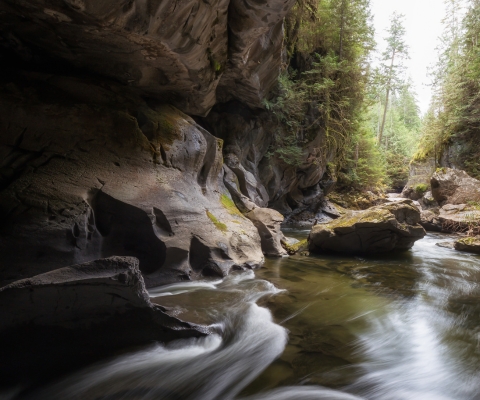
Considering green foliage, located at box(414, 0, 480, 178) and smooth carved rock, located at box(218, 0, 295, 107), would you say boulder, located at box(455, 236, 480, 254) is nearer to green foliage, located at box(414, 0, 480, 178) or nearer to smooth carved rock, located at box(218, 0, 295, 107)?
smooth carved rock, located at box(218, 0, 295, 107)

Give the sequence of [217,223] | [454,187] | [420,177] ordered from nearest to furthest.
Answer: [217,223] → [454,187] → [420,177]

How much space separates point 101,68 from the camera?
5.95 m

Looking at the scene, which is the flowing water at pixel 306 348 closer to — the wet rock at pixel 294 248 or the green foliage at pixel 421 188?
the wet rock at pixel 294 248

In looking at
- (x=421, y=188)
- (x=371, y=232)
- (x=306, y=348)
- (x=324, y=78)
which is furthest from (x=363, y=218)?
(x=421, y=188)

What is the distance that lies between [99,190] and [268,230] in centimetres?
475

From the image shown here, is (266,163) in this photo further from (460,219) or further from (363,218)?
(460,219)

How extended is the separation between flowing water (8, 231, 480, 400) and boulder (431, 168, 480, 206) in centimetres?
1123

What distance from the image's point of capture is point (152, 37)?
15.8ft

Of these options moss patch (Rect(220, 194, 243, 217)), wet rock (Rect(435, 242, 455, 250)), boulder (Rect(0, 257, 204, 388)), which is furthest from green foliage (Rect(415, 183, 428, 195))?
boulder (Rect(0, 257, 204, 388))

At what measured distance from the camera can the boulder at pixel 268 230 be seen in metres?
8.03

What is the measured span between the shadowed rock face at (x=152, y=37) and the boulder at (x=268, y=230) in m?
3.51

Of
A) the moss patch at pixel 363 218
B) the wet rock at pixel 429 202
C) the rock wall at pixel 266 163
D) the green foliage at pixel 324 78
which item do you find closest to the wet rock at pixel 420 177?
the wet rock at pixel 429 202

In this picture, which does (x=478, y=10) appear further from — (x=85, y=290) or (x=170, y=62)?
(x=85, y=290)

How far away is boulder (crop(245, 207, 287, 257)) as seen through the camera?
8.03 meters
